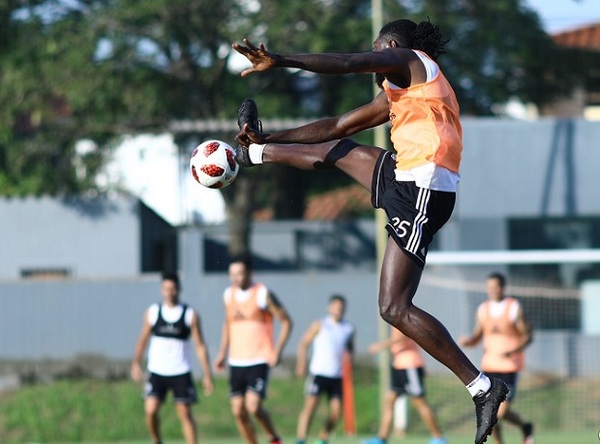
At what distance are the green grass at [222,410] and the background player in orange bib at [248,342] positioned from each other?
3.85m

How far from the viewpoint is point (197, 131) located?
1862 cm

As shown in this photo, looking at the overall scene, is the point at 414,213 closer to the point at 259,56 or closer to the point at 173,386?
the point at 259,56

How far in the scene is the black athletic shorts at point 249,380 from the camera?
12328 mm

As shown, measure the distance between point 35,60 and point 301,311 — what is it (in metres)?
6.56

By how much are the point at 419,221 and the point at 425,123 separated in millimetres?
533

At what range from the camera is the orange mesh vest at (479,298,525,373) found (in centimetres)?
1277

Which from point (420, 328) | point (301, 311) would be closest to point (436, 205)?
point (420, 328)

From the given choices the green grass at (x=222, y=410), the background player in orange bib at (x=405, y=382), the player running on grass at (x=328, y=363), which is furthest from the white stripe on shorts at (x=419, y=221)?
the green grass at (x=222, y=410)

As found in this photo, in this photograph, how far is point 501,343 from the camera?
12.9 meters

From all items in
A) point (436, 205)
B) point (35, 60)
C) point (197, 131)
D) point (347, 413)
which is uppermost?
point (35, 60)

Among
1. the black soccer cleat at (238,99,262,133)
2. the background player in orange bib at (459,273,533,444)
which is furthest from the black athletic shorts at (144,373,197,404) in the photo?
the black soccer cleat at (238,99,262,133)

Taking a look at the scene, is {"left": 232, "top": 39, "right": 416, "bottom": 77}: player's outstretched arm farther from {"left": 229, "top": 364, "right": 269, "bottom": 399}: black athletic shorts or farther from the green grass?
the green grass

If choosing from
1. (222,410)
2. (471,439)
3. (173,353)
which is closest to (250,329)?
(173,353)

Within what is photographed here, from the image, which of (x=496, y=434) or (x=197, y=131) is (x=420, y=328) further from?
(x=197, y=131)
